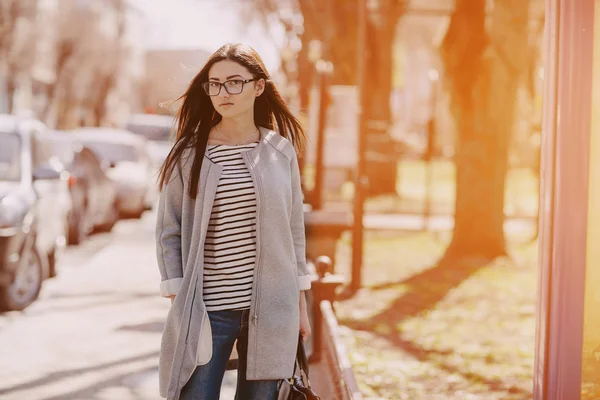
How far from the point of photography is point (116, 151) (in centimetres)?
1897

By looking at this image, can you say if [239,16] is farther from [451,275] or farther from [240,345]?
[240,345]

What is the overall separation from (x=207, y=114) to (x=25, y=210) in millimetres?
5342

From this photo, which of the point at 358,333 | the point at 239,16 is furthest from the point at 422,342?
the point at 239,16

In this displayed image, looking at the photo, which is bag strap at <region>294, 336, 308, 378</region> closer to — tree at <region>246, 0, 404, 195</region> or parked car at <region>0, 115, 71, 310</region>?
parked car at <region>0, 115, 71, 310</region>

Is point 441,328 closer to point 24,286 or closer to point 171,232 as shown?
point 24,286

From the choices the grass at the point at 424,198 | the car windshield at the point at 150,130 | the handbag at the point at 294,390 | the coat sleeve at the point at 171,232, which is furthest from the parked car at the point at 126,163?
the handbag at the point at 294,390

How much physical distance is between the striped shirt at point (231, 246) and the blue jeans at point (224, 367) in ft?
0.16

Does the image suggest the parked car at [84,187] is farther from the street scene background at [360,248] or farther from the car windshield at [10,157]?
the car windshield at [10,157]

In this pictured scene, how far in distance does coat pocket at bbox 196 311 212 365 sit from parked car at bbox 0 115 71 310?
5.16 m

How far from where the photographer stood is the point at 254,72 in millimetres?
3389

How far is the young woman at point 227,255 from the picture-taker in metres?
3.20

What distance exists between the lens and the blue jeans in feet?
10.6

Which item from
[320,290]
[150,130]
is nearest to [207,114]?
[320,290]

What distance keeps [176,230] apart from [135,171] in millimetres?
15462
